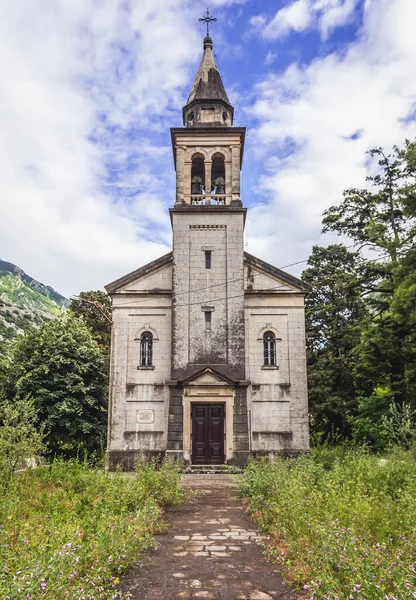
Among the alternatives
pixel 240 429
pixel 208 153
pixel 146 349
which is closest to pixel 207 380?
pixel 240 429

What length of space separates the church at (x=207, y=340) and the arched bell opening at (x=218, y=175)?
0.07 metres

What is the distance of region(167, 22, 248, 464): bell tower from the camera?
754 inches

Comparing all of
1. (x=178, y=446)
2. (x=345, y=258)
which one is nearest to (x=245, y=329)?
(x=178, y=446)

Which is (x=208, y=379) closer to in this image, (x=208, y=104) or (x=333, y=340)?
(x=333, y=340)

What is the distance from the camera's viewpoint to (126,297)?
68.5 ft

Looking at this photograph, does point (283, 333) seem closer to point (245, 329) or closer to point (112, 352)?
point (245, 329)

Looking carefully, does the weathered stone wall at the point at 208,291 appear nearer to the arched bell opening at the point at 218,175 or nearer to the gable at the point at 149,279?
the gable at the point at 149,279

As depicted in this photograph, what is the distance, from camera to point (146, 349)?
2044 cm

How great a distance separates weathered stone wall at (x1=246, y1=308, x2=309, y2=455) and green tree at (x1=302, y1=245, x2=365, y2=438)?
18.1 feet

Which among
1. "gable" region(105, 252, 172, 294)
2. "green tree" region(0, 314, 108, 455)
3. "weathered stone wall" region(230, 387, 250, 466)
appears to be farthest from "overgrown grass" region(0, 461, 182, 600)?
"gable" region(105, 252, 172, 294)

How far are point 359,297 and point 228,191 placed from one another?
9125 millimetres

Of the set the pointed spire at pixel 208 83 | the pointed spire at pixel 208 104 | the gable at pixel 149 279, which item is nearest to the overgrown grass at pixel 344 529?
the gable at pixel 149 279

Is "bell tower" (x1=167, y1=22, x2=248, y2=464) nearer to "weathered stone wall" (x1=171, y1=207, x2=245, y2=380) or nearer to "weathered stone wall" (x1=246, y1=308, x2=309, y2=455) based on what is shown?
"weathered stone wall" (x1=171, y1=207, x2=245, y2=380)

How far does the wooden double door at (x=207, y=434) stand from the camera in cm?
1892
